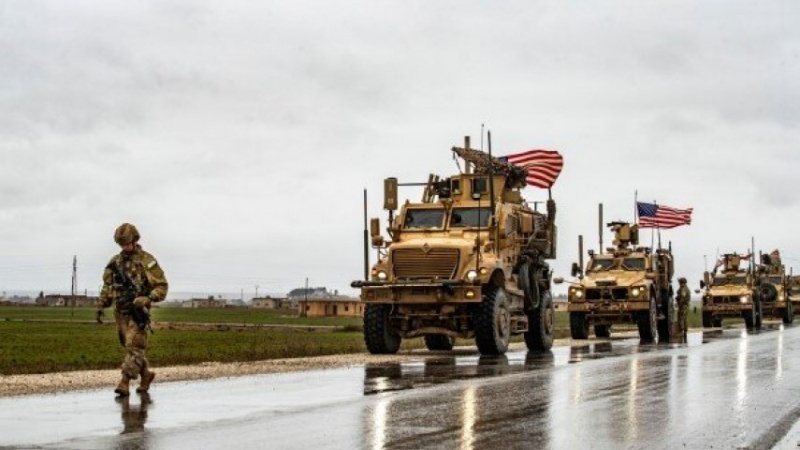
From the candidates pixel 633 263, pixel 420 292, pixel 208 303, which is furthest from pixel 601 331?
pixel 208 303

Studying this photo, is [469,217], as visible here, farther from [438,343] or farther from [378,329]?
[438,343]

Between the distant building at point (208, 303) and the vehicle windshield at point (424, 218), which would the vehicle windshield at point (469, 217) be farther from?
the distant building at point (208, 303)

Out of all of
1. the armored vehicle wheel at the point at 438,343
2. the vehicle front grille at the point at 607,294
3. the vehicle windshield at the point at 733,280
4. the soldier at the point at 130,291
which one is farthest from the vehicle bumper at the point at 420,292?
the vehicle windshield at the point at 733,280

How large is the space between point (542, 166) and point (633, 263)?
6266mm

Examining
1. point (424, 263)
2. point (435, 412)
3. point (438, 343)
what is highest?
point (424, 263)

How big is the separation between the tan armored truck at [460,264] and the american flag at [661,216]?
65.3 ft

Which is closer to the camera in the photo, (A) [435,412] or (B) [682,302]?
(A) [435,412]

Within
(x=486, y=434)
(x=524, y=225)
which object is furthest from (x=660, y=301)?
(x=486, y=434)

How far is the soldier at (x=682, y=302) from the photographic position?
36.5 metres

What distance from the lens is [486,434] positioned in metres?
9.63

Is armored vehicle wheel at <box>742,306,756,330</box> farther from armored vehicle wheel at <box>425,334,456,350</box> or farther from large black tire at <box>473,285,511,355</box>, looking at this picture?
large black tire at <box>473,285,511,355</box>

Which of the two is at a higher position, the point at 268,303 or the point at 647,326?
the point at 268,303

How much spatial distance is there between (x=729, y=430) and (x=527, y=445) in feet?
7.05

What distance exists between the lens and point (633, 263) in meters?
36.6
